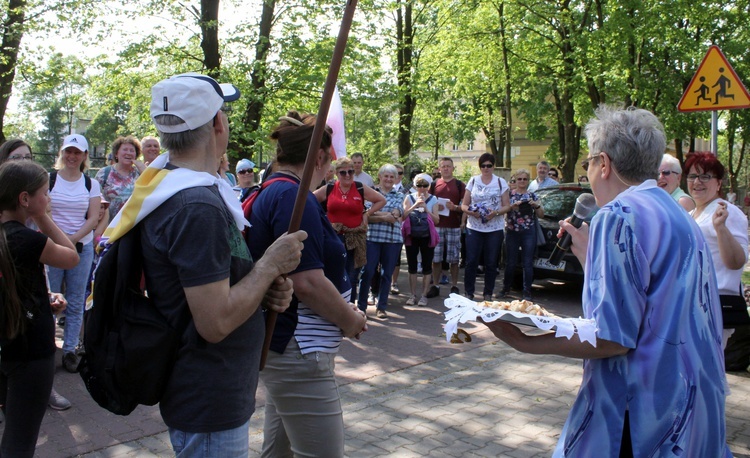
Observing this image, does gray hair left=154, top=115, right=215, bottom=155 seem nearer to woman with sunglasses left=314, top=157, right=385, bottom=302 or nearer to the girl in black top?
the girl in black top

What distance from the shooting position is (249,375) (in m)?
2.17

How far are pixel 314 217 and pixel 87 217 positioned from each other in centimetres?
462

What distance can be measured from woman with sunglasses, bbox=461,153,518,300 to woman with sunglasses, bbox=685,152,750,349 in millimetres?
4950

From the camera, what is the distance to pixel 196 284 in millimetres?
1930

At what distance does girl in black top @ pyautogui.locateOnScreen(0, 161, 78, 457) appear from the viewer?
3.37m

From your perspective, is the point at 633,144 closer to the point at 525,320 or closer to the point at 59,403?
the point at 525,320

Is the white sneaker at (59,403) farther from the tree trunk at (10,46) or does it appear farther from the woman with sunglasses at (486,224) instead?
the tree trunk at (10,46)

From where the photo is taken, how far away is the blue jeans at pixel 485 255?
9.86 metres

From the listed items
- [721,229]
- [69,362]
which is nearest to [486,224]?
[721,229]

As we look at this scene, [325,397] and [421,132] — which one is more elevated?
[421,132]

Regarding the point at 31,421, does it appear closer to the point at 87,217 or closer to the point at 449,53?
the point at 87,217

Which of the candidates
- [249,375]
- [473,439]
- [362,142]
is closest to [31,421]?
[249,375]

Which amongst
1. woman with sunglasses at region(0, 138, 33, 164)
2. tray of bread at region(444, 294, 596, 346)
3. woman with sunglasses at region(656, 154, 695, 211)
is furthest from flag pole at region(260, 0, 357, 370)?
woman with sunglasses at region(656, 154, 695, 211)

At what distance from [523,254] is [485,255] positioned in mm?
614
